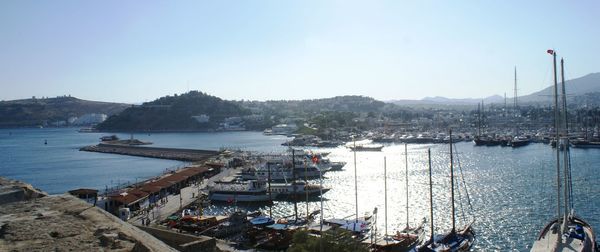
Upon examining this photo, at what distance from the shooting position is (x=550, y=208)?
18109 millimetres

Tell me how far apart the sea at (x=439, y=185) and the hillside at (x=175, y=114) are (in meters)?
52.0

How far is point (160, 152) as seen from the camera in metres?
50.4

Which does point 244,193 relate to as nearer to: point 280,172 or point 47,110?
point 280,172

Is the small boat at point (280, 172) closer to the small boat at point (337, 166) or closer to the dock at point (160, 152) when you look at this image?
the small boat at point (337, 166)

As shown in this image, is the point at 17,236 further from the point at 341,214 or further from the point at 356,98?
the point at 356,98

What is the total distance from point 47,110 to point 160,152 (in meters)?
106

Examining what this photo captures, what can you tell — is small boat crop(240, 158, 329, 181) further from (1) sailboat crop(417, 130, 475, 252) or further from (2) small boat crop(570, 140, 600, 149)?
(2) small boat crop(570, 140, 600, 149)

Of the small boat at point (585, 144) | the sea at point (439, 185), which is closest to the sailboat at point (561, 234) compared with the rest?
the sea at point (439, 185)

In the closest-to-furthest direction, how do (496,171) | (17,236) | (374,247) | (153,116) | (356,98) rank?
(17,236)
(374,247)
(496,171)
(153,116)
(356,98)

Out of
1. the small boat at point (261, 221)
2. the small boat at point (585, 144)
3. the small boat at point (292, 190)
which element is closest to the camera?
the small boat at point (261, 221)

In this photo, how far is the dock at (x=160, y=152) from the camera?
44.5 meters

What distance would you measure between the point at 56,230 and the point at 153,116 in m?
103

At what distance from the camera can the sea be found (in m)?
16.8

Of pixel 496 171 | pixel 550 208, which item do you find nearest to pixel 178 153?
pixel 496 171
